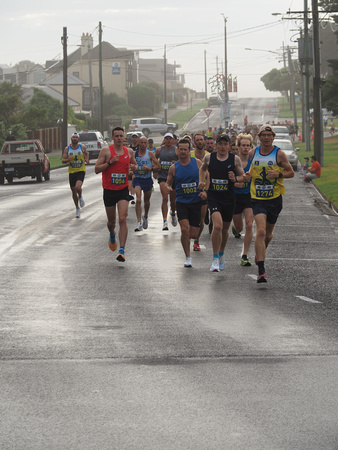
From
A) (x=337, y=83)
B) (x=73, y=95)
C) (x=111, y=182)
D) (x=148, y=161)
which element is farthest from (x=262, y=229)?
(x=73, y=95)

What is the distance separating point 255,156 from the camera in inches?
499

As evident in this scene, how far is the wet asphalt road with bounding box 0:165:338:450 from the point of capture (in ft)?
19.7

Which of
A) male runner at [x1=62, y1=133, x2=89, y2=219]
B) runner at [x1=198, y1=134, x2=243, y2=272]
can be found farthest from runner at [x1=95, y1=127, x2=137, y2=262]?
male runner at [x1=62, y1=133, x2=89, y2=219]

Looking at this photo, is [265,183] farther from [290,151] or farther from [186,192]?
[290,151]

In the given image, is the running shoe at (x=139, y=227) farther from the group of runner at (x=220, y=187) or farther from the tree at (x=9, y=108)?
the tree at (x=9, y=108)

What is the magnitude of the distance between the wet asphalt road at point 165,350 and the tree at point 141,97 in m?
120

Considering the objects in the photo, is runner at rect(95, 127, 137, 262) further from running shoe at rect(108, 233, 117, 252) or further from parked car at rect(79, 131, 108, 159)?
parked car at rect(79, 131, 108, 159)

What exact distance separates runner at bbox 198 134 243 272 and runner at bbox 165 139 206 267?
1.44ft

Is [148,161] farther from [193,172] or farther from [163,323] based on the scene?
[163,323]

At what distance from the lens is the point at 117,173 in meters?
14.5

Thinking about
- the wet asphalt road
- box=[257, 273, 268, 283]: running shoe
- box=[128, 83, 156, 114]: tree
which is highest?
box=[128, 83, 156, 114]: tree

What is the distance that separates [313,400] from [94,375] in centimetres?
171

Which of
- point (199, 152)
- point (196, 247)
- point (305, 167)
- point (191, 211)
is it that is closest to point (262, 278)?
point (191, 211)

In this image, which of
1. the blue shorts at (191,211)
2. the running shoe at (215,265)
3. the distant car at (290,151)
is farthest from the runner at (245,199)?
the distant car at (290,151)
